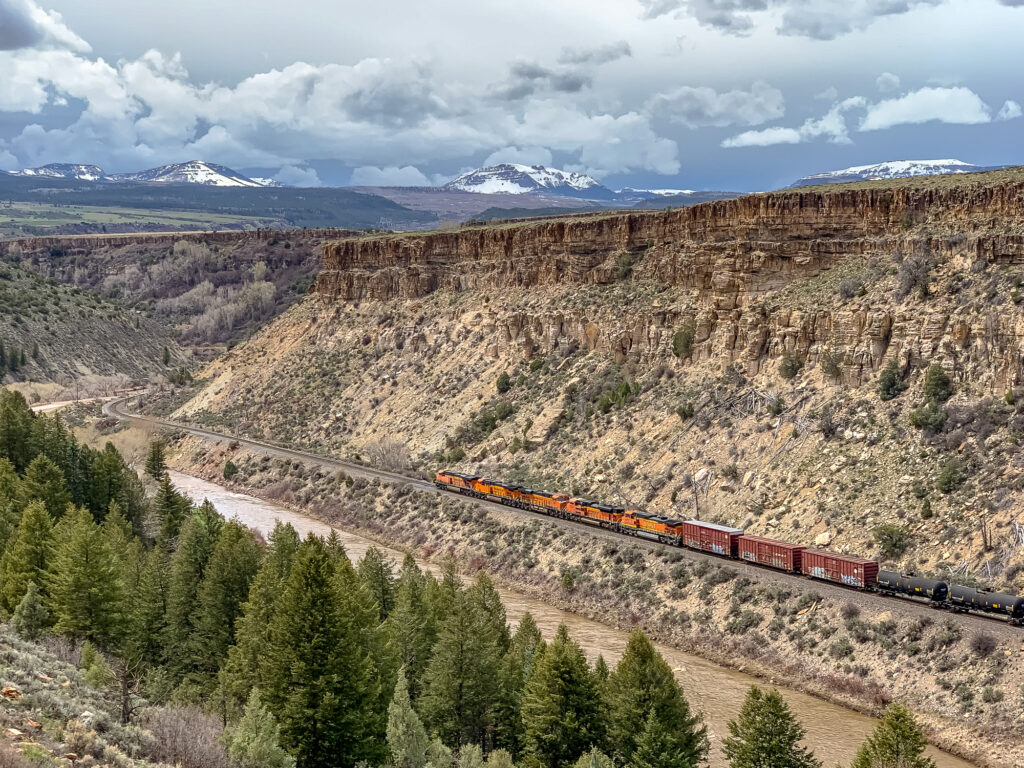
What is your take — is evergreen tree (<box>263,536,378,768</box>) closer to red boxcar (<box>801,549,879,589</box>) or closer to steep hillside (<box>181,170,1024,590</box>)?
red boxcar (<box>801,549,879,589</box>)

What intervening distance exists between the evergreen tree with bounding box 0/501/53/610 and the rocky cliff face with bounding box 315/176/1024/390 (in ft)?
127

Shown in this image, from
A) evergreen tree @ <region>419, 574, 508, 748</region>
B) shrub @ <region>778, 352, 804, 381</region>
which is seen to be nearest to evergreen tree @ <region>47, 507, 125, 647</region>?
evergreen tree @ <region>419, 574, 508, 748</region>

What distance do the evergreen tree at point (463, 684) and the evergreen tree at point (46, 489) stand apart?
943 inches

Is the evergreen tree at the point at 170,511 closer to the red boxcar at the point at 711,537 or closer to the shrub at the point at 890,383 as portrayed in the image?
the red boxcar at the point at 711,537

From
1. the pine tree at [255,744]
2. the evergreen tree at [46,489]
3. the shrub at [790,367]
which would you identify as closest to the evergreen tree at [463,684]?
the pine tree at [255,744]

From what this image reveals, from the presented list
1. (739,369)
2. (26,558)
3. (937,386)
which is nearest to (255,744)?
(26,558)

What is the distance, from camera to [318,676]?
85.4 feet

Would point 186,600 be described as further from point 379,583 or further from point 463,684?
point 463,684

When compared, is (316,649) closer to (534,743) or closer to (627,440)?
(534,743)

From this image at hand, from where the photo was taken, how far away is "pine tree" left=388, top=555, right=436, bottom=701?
32.6 m

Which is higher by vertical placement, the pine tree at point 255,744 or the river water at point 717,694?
the pine tree at point 255,744

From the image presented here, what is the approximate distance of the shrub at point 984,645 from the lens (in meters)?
34.8

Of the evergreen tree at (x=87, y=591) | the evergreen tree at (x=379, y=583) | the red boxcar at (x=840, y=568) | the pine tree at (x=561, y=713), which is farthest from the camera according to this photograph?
the red boxcar at (x=840, y=568)

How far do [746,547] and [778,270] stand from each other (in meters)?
21.9
